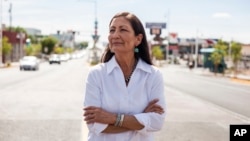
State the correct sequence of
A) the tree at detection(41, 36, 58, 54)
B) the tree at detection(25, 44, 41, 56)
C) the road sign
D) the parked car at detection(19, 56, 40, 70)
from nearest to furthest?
the parked car at detection(19, 56, 40, 70)
the tree at detection(25, 44, 41, 56)
the road sign
the tree at detection(41, 36, 58, 54)

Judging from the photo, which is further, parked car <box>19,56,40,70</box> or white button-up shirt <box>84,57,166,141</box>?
parked car <box>19,56,40,70</box>

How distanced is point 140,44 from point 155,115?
1.88ft

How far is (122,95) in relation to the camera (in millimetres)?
3322

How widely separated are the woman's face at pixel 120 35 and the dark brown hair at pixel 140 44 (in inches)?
1.4

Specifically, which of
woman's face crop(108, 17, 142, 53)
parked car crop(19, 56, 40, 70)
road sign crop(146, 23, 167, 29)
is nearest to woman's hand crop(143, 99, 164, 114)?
woman's face crop(108, 17, 142, 53)

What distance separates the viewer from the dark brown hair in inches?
136

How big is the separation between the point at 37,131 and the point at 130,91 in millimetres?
6413

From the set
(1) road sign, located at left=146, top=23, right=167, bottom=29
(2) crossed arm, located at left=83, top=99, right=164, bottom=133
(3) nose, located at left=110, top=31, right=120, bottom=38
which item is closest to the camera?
(2) crossed arm, located at left=83, top=99, right=164, bottom=133

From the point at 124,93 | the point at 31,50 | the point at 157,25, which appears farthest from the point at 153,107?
the point at 31,50

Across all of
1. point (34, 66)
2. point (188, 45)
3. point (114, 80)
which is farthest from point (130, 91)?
point (188, 45)

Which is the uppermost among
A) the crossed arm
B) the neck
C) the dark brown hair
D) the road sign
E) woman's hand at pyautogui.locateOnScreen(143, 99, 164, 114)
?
the road sign

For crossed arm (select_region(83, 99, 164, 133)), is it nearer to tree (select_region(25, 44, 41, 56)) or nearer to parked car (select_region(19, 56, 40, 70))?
parked car (select_region(19, 56, 40, 70))

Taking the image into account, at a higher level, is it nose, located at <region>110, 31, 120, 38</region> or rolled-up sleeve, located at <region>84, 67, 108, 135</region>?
nose, located at <region>110, 31, 120, 38</region>

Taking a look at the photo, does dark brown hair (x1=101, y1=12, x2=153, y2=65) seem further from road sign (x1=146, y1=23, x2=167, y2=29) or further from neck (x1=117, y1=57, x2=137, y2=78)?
road sign (x1=146, y1=23, x2=167, y2=29)
